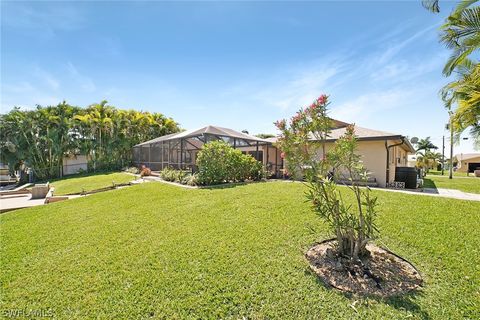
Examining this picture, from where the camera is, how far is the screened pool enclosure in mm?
14844

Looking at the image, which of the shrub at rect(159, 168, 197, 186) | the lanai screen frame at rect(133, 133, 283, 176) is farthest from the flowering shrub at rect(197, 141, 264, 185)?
the lanai screen frame at rect(133, 133, 283, 176)

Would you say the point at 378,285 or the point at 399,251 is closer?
the point at 378,285

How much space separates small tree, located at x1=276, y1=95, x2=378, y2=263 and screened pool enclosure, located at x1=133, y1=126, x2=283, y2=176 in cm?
1064

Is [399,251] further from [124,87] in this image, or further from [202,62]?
[124,87]

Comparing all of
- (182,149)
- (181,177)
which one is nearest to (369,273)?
(181,177)

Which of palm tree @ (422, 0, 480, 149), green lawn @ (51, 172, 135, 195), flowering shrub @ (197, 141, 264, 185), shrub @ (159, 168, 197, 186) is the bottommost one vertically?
green lawn @ (51, 172, 135, 195)

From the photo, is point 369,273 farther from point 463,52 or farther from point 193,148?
point 193,148

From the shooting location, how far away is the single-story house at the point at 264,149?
1144 cm

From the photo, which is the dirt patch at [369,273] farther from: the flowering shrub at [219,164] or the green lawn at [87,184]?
the green lawn at [87,184]

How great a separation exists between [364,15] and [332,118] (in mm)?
6071

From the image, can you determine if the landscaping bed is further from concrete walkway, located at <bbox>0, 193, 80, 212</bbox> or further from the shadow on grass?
concrete walkway, located at <bbox>0, 193, 80, 212</bbox>

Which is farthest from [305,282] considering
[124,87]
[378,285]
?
[124,87]

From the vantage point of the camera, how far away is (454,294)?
2832 mm

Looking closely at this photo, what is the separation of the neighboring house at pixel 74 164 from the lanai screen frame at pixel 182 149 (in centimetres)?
687
